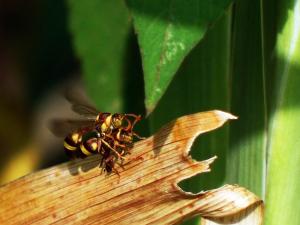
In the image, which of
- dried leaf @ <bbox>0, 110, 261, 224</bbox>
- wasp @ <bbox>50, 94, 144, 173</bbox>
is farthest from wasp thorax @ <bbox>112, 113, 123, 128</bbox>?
dried leaf @ <bbox>0, 110, 261, 224</bbox>

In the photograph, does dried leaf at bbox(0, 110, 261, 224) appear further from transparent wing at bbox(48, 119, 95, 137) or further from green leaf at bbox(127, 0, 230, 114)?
transparent wing at bbox(48, 119, 95, 137)

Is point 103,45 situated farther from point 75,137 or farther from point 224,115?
point 224,115

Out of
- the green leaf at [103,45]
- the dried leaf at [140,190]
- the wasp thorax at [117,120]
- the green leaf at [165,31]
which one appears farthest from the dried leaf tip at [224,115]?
the green leaf at [103,45]

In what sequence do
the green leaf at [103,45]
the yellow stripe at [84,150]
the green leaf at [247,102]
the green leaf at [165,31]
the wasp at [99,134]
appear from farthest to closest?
the green leaf at [103,45] → the yellow stripe at [84,150] → the wasp at [99,134] → the green leaf at [247,102] → the green leaf at [165,31]

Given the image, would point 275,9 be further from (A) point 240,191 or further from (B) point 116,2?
(B) point 116,2

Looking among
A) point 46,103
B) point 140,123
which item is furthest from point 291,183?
point 46,103

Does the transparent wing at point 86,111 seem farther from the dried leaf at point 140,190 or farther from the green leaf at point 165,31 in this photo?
the green leaf at point 165,31

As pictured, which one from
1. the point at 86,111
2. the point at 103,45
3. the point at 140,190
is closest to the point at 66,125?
the point at 86,111
